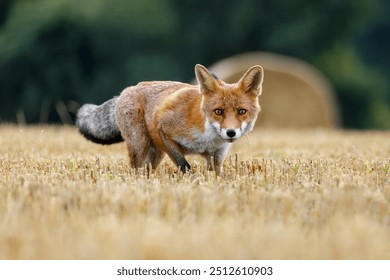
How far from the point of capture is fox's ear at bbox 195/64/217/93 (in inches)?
259

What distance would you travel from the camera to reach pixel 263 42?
1003 inches

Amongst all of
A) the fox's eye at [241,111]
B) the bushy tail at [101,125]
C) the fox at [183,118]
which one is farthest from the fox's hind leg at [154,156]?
the fox's eye at [241,111]

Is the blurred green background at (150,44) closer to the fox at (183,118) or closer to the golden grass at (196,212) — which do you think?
the fox at (183,118)

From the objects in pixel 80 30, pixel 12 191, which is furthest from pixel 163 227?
pixel 80 30

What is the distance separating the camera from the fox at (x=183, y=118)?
646 cm

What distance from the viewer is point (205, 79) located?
6.60 meters

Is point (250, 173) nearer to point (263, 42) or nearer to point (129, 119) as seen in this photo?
point (129, 119)

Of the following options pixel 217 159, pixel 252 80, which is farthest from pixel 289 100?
pixel 252 80

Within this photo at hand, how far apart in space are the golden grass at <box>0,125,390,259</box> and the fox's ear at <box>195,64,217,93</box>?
0.78 metres

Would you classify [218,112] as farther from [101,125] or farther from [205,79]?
[101,125]

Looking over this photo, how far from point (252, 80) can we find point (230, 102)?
36 cm

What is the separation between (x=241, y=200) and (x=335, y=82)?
22397mm

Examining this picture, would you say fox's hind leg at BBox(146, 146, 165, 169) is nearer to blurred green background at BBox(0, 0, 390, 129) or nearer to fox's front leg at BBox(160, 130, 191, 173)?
fox's front leg at BBox(160, 130, 191, 173)

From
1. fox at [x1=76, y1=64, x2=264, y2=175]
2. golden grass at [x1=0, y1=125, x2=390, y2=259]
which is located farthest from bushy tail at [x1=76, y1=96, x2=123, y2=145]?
golden grass at [x1=0, y1=125, x2=390, y2=259]
